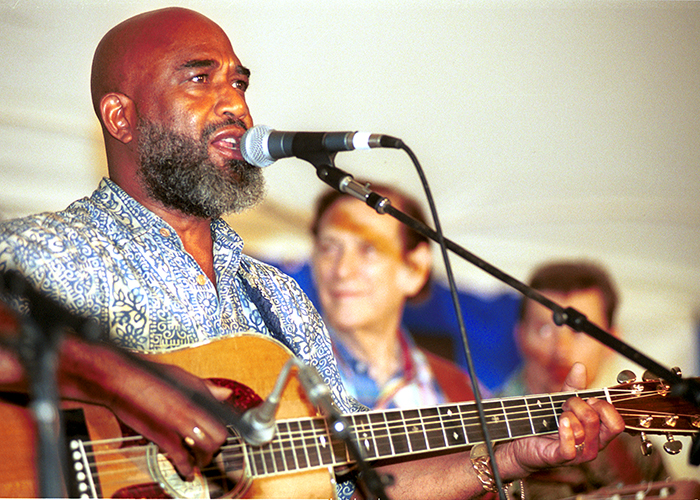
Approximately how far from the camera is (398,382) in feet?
13.1

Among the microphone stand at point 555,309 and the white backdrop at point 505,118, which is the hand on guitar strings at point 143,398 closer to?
the microphone stand at point 555,309

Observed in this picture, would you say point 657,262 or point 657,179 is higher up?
point 657,179

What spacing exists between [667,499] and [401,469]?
38.3 inches

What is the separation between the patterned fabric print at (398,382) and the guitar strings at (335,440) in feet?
5.68

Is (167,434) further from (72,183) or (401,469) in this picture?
(72,183)

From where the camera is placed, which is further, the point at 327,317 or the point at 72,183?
the point at 327,317

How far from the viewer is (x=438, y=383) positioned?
401 centimetres

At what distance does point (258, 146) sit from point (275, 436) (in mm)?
782

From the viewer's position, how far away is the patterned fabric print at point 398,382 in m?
3.89

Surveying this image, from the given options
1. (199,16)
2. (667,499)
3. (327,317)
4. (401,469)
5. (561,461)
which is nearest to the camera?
(667,499)

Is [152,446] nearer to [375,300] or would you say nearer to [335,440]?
[335,440]

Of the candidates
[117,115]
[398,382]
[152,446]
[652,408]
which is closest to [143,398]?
[152,446]

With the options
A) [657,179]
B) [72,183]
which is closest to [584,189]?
[657,179]

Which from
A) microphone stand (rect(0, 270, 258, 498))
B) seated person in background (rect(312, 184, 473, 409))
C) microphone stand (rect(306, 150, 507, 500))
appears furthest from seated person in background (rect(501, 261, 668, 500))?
microphone stand (rect(0, 270, 258, 498))
